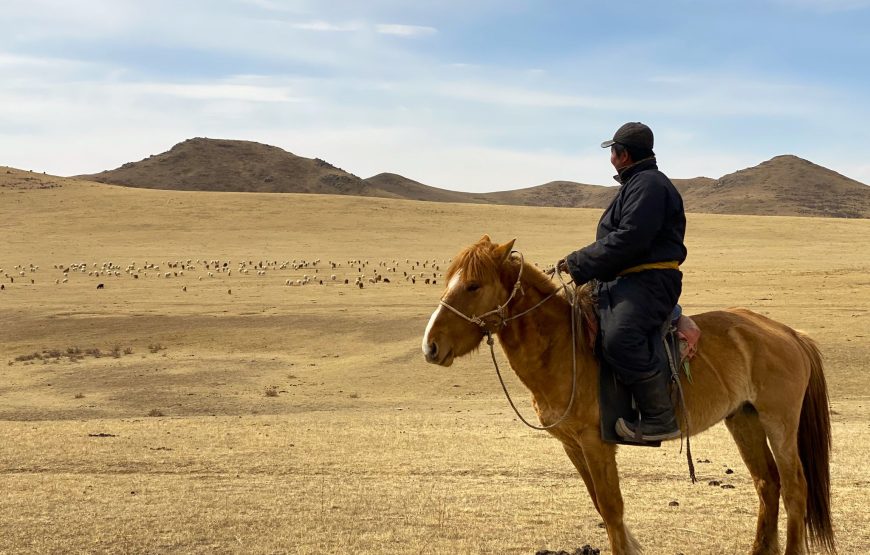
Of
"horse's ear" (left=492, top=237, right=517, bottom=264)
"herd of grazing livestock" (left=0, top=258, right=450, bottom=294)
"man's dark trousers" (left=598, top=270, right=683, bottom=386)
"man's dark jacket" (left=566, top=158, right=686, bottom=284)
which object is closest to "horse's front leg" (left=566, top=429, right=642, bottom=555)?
"man's dark trousers" (left=598, top=270, right=683, bottom=386)

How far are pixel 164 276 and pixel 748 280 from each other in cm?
2661

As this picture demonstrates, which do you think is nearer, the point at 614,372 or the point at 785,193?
the point at 614,372

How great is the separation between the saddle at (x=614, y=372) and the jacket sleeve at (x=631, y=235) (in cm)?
43

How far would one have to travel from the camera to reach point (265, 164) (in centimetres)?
17600

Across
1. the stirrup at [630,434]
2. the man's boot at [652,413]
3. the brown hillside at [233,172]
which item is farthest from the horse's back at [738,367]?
the brown hillside at [233,172]

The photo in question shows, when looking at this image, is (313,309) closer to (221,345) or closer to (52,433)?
(221,345)

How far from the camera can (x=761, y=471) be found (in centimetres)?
672

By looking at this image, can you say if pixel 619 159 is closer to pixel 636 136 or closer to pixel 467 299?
pixel 636 136

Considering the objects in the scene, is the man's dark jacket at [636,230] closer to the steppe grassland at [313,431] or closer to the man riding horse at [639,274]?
the man riding horse at [639,274]

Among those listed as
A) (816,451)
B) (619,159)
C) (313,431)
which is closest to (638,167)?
(619,159)

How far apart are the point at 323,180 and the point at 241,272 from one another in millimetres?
122886

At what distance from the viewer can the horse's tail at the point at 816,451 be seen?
6434mm

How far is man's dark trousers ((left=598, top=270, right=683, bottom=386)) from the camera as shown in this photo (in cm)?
568

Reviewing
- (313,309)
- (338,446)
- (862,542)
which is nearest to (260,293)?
(313,309)
